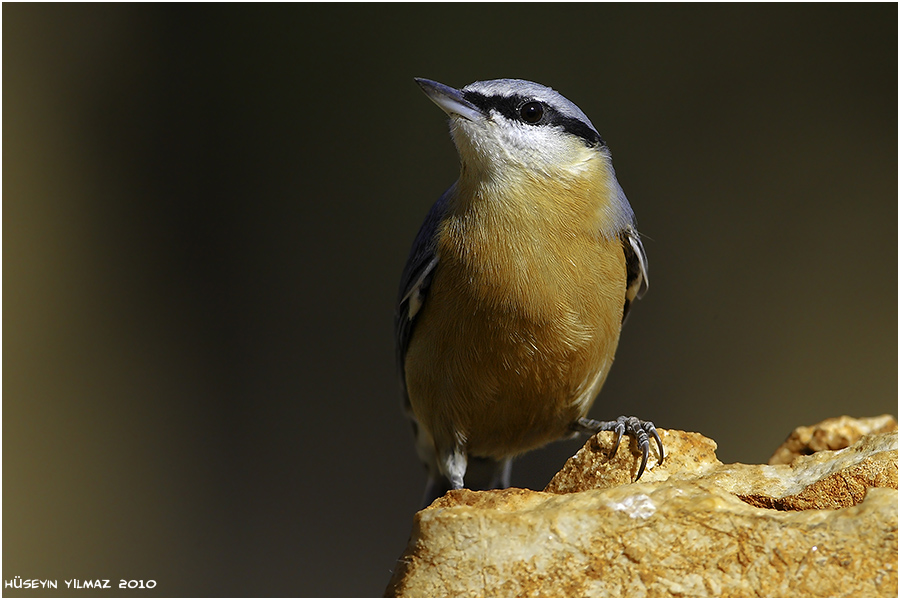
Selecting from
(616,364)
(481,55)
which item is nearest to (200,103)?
(481,55)

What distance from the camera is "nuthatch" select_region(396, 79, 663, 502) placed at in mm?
2857

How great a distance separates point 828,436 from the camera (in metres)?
2.85

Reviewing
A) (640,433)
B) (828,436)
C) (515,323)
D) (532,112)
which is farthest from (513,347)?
(828,436)

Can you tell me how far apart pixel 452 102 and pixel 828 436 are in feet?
5.81

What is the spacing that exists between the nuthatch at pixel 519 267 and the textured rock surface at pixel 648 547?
0.83 metres

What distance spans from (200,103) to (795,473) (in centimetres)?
579

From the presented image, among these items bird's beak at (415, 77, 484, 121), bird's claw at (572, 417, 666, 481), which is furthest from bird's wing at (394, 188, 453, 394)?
bird's claw at (572, 417, 666, 481)

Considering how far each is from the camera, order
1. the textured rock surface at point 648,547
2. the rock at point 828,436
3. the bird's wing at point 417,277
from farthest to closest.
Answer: the bird's wing at point 417,277 < the rock at point 828,436 < the textured rock surface at point 648,547

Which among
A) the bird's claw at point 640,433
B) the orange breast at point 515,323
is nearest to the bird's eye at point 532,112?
the orange breast at point 515,323

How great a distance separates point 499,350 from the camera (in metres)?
2.93

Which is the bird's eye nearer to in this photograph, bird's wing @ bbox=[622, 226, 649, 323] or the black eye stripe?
the black eye stripe

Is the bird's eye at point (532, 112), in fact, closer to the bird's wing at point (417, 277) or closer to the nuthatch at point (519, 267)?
the nuthatch at point (519, 267)

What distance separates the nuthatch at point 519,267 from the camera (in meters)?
2.86

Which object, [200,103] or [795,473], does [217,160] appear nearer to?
[200,103]
